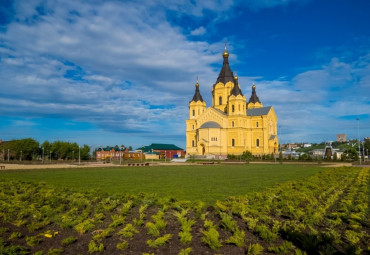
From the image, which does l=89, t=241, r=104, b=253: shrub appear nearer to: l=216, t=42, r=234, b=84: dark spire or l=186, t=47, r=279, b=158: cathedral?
l=186, t=47, r=279, b=158: cathedral

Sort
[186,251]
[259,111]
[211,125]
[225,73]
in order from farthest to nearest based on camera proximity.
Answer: [225,73] < [259,111] < [211,125] < [186,251]

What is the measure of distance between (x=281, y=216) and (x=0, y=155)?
4091 inches

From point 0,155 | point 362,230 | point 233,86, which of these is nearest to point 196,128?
point 233,86

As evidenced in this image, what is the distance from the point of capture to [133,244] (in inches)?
278

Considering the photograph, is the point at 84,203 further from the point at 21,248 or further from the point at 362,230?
the point at 362,230

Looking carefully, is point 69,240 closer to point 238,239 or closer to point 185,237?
point 185,237

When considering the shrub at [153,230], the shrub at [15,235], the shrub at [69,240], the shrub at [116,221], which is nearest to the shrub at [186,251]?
the shrub at [153,230]

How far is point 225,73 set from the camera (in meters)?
78.9

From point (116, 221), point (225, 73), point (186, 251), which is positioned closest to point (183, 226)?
point (186, 251)

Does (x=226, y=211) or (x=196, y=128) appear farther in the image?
(x=196, y=128)

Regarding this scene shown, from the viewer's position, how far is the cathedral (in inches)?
2830

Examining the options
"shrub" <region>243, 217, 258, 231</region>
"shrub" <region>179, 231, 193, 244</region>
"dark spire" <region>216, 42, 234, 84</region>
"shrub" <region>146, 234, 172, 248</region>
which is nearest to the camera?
"shrub" <region>146, 234, 172, 248</region>

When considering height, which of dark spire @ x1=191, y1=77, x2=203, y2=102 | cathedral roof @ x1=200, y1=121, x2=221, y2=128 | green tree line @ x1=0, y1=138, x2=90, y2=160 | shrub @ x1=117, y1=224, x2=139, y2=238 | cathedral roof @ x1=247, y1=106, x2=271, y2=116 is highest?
dark spire @ x1=191, y1=77, x2=203, y2=102

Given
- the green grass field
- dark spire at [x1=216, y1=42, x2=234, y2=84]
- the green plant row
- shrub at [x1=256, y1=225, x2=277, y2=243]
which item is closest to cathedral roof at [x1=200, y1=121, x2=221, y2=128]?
dark spire at [x1=216, y1=42, x2=234, y2=84]
